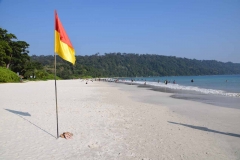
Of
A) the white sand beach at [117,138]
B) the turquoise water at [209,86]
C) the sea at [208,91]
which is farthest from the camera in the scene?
the turquoise water at [209,86]

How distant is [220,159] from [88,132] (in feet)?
13.9

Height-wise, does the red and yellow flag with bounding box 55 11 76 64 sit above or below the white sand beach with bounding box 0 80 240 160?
above

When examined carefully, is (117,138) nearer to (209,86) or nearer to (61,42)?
(61,42)

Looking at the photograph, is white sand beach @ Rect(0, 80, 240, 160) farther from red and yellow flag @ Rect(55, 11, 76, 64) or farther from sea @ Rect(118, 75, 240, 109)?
sea @ Rect(118, 75, 240, 109)

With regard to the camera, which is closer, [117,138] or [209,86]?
[117,138]

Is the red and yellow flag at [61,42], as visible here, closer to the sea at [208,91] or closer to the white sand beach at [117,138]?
the white sand beach at [117,138]

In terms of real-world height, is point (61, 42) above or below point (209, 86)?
above

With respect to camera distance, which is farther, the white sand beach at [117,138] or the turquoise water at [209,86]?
the turquoise water at [209,86]

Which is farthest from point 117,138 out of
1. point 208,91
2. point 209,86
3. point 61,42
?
point 209,86

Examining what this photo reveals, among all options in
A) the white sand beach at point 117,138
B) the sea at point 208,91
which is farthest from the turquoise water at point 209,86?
the white sand beach at point 117,138

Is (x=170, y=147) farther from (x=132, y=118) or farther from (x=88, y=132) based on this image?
(x=132, y=118)

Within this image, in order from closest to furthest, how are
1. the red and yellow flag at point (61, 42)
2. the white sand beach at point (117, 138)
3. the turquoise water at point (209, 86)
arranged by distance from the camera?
the white sand beach at point (117, 138) → the red and yellow flag at point (61, 42) → the turquoise water at point (209, 86)

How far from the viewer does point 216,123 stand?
8875 millimetres

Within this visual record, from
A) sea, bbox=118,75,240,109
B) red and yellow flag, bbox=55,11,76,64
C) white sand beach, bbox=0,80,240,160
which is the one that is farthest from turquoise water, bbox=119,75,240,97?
red and yellow flag, bbox=55,11,76,64
